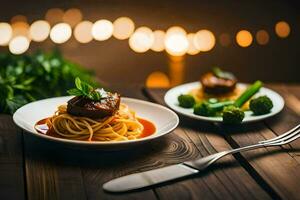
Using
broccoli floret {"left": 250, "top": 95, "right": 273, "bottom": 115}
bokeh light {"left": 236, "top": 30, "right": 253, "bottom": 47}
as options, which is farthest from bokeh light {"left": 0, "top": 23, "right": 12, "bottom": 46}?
broccoli floret {"left": 250, "top": 95, "right": 273, "bottom": 115}

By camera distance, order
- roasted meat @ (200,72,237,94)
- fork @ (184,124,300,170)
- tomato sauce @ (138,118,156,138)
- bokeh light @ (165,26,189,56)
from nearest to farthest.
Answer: fork @ (184,124,300,170), tomato sauce @ (138,118,156,138), roasted meat @ (200,72,237,94), bokeh light @ (165,26,189,56)

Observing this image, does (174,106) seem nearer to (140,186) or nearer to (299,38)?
(140,186)

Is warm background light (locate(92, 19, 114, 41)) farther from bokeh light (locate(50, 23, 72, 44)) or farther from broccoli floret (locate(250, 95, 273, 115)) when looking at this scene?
broccoli floret (locate(250, 95, 273, 115))

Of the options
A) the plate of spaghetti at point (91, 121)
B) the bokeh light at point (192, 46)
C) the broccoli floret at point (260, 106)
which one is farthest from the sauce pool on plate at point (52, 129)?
the bokeh light at point (192, 46)

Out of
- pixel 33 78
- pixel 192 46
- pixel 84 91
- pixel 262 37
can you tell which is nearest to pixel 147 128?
pixel 84 91

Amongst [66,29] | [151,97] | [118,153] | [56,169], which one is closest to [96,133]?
[118,153]

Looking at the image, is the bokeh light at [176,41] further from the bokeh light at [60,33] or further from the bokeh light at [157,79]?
the bokeh light at [60,33]

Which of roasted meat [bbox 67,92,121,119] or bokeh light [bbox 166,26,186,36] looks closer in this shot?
roasted meat [bbox 67,92,121,119]
